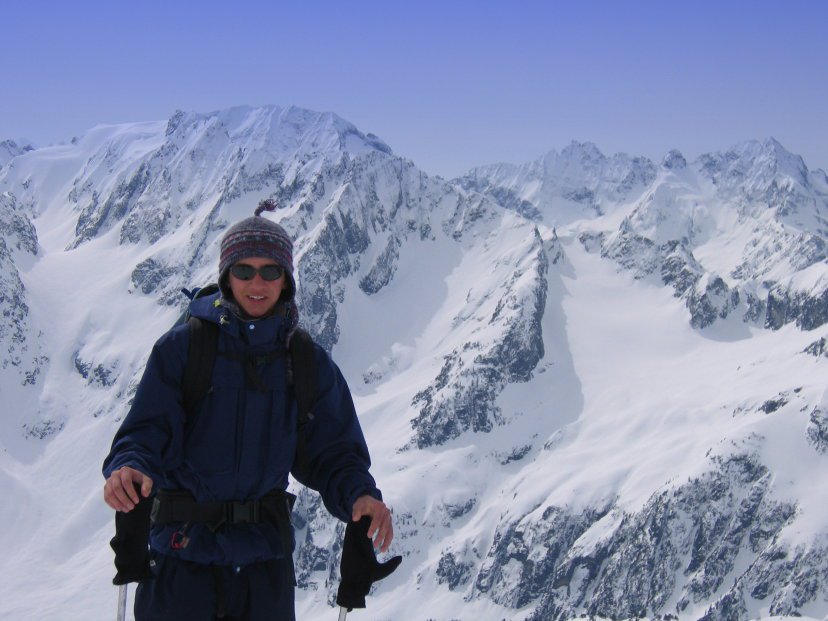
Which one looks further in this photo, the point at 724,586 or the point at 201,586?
the point at 724,586

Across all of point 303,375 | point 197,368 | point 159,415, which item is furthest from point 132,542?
point 303,375

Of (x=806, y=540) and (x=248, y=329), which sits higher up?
(x=248, y=329)

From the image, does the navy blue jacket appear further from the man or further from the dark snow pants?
the dark snow pants

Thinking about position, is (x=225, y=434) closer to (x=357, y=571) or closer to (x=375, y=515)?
(x=375, y=515)

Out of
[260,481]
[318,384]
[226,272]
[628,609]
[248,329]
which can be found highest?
[226,272]

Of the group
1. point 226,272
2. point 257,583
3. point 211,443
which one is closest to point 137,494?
point 211,443

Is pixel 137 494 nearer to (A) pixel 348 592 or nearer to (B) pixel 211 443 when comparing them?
(B) pixel 211 443
